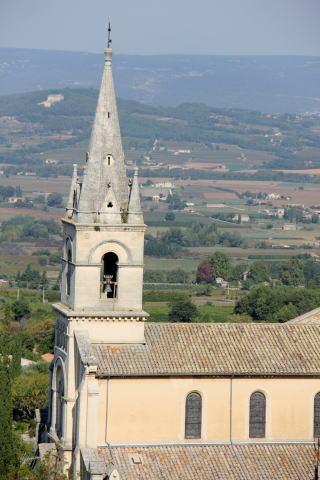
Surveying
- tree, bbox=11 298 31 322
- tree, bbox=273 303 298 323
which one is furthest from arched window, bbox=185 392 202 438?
tree, bbox=11 298 31 322

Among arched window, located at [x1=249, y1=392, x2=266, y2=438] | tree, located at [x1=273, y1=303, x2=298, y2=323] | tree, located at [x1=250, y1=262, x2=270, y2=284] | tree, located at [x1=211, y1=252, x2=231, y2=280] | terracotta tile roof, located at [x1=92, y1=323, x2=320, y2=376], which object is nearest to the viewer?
terracotta tile roof, located at [x1=92, y1=323, x2=320, y2=376]

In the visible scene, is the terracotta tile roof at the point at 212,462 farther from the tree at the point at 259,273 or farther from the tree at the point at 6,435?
the tree at the point at 259,273

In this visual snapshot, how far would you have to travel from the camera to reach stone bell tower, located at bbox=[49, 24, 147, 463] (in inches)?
1708

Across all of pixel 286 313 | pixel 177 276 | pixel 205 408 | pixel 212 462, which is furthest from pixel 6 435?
pixel 177 276

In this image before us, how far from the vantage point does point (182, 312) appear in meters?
92.7

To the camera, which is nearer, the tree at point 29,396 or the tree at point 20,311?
the tree at point 29,396

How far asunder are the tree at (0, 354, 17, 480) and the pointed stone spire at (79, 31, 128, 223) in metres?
7.19

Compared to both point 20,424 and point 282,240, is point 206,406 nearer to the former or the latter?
point 20,424

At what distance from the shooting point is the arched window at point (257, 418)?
142ft

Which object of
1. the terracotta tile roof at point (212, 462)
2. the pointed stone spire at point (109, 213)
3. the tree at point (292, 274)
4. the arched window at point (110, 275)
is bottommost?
the terracotta tile roof at point (212, 462)

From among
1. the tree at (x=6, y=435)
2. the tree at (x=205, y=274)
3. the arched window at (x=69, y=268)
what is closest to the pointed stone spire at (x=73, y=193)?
the arched window at (x=69, y=268)

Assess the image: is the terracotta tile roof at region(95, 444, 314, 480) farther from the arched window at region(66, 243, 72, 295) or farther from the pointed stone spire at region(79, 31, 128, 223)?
the pointed stone spire at region(79, 31, 128, 223)

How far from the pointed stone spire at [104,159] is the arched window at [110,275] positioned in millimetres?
1251

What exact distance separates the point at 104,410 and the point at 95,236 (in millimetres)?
4715
